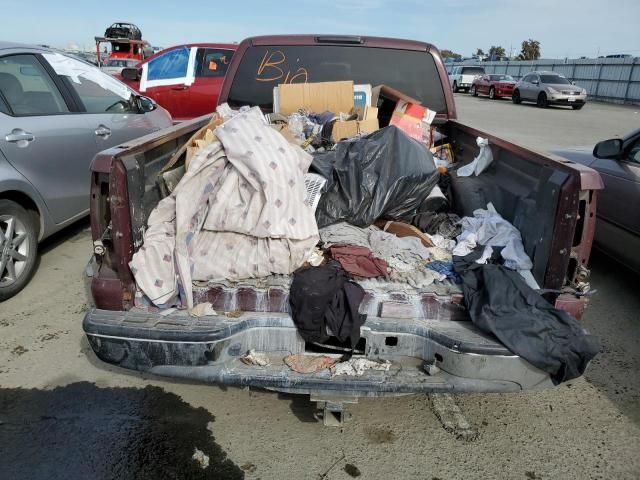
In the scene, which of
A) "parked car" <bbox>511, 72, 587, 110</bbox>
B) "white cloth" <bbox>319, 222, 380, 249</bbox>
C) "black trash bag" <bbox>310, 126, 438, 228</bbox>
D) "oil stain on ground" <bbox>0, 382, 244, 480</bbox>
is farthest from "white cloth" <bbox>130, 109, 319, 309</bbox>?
"parked car" <bbox>511, 72, 587, 110</bbox>

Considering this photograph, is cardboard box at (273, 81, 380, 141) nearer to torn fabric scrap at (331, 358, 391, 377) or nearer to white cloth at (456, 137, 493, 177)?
white cloth at (456, 137, 493, 177)

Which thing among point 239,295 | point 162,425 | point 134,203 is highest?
point 134,203

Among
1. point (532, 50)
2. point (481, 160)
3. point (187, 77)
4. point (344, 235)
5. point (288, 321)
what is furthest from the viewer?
point (532, 50)

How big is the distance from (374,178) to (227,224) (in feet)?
3.25

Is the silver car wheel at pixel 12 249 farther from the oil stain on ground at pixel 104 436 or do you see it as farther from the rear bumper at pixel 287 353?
the rear bumper at pixel 287 353

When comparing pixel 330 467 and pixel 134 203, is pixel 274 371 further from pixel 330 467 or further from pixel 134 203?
pixel 134 203

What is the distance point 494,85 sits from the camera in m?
29.1

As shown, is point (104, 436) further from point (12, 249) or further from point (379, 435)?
point (12, 249)

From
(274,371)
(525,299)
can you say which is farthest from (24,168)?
(525,299)

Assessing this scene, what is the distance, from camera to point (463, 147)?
4039mm

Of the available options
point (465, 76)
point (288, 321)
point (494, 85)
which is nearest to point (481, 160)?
point (288, 321)

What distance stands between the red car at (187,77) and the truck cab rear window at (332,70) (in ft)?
15.5

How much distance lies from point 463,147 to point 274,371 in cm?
260

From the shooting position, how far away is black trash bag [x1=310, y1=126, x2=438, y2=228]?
2.94 metres
